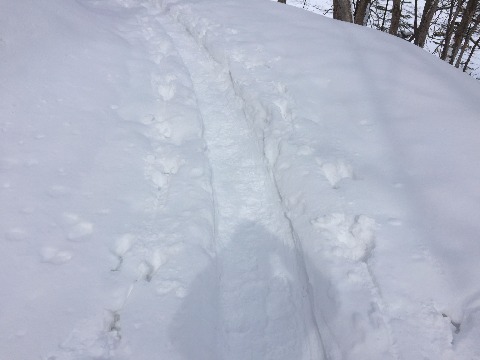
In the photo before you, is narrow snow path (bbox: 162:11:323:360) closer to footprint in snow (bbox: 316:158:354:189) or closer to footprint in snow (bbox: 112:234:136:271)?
footprint in snow (bbox: 316:158:354:189)

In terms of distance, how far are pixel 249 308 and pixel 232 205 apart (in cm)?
97

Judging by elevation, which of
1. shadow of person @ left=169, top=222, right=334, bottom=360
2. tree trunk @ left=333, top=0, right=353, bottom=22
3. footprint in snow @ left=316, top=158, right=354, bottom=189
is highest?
tree trunk @ left=333, top=0, right=353, bottom=22

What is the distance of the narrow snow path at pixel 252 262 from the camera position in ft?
6.48

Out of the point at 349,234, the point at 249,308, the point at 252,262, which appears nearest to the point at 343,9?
the point at 349,234

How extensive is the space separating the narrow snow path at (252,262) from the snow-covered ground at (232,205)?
0.04ft

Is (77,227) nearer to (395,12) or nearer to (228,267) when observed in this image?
(228,267)

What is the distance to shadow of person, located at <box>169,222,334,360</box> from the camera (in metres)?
1.91

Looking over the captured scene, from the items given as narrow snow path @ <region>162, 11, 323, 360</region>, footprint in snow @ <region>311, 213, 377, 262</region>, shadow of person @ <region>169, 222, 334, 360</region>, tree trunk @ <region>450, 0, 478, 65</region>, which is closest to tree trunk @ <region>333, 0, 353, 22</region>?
tree trunk @ <region>450, 0, 478, 65</region>

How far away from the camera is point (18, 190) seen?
2.33 metres

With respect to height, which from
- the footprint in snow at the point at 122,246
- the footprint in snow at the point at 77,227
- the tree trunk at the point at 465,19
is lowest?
the footprint in snow at the point at 122,246

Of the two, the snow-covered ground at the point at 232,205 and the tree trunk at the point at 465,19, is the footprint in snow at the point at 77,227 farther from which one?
the tree trunk at the point at 465,19

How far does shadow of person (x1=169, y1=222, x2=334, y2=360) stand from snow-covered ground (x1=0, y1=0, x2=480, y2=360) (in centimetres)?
1

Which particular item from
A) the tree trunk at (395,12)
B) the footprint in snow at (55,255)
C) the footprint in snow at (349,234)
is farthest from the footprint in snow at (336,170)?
the tree trunk at (395,12)

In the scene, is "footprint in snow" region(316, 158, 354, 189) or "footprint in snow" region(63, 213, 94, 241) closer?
"footprint in snow" region(63, 213, 94, 241)
